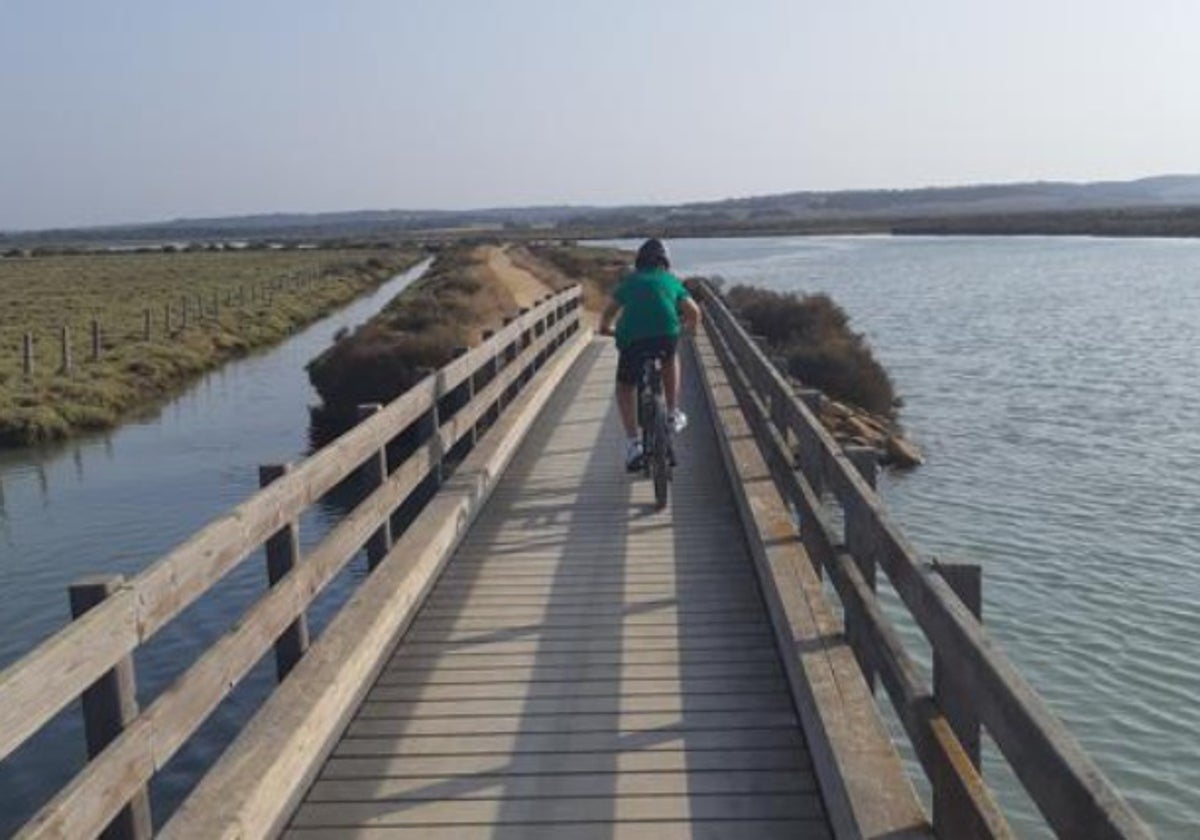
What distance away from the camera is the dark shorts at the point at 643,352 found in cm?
1003

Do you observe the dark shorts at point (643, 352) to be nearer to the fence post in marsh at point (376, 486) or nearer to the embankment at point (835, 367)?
the fence post in marsh at point (376, 486)

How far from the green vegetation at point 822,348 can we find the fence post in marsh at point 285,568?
16601 mm

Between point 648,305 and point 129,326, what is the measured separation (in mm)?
32687

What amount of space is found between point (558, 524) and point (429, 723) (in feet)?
12.8

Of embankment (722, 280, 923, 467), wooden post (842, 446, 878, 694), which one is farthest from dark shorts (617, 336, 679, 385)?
embankment (722, 280, 923, 467)

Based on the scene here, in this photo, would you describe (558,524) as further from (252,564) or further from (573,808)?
(252,564)

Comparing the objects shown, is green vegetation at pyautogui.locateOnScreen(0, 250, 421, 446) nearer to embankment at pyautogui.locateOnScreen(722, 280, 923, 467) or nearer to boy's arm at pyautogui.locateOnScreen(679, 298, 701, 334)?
embankment at pyautogui.locateOnScreen(722, 280, 923, 467)

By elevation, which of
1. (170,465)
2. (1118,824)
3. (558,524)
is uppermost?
(1118,824)

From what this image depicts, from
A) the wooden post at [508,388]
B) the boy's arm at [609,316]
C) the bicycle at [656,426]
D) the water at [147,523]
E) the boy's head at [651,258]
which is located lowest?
the water at [147,523]

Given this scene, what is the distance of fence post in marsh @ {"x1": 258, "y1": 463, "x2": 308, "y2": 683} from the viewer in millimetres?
5578

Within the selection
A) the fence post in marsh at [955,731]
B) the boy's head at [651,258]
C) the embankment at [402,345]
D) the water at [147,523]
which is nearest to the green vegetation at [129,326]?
the water at [147,523]

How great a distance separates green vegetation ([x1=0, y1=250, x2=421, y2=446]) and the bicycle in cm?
1596

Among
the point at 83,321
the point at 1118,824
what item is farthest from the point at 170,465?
the point at 83,321

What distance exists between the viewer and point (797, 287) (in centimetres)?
5900
